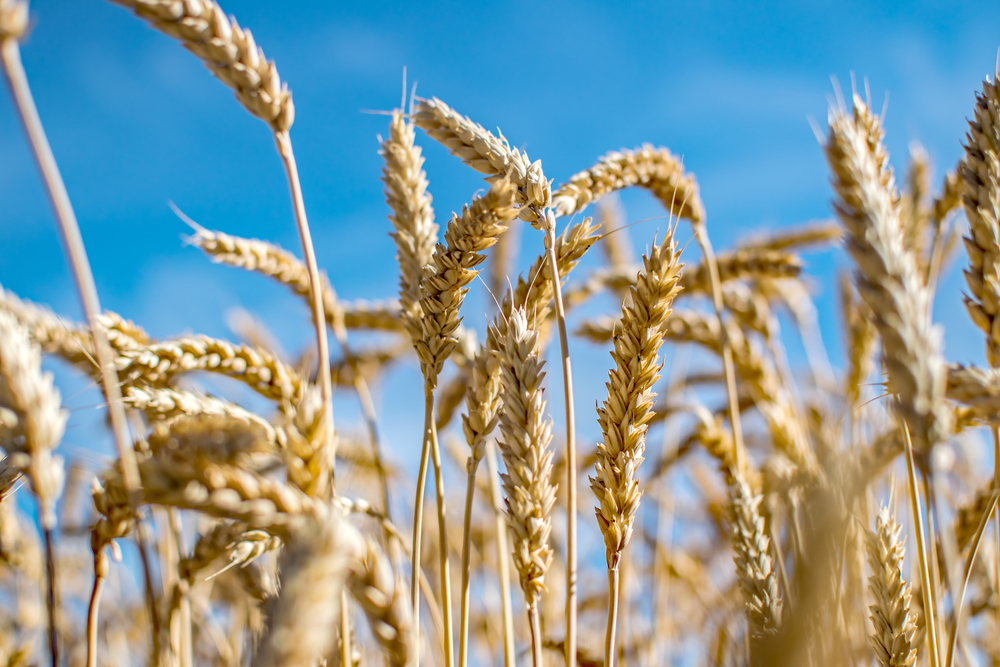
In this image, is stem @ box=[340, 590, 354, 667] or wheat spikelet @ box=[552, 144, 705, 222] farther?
wheat spikelet @ box=[552, 144, 705, 222]

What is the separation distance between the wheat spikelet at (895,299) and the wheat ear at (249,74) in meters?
0.80

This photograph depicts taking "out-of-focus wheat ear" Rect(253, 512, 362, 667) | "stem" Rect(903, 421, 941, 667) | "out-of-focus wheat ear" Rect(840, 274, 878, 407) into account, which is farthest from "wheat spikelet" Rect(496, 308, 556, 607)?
"out-of-focus wheat ear" Rect(840, 274, 878, 407)

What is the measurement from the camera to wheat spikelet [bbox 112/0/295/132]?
0.86m

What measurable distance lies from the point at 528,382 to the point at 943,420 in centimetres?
59

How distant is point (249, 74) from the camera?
0.93 meters

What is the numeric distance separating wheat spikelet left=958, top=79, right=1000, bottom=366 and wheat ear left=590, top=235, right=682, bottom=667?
501 millimetres

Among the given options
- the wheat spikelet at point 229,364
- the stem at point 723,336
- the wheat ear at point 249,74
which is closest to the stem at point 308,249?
the wheat ear at point 249,74

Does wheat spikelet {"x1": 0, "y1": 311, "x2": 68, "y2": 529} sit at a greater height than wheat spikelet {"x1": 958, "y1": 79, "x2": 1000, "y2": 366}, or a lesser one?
lesser

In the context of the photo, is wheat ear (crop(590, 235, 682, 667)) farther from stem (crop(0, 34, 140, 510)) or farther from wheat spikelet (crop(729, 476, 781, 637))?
stem (crop(0, 34, 140, 510))

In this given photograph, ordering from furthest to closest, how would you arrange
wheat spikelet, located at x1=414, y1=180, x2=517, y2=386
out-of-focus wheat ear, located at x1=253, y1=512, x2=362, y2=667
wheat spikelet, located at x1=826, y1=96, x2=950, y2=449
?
wheat spikelet, located at x1=414, y1=180, x2=517, y2=386
wheat spikelet, located at x1=826, y1=96, x2=950, y2=449
out-of-focus wheat ear, located at x1=253, y1=512, x2=362, y2=667

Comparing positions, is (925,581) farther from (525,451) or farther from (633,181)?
(633,181)

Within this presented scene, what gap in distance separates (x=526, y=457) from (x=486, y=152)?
61 centimetres

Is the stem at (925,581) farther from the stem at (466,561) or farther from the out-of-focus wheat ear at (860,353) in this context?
the out-of-focus wheat ear at (860,353)

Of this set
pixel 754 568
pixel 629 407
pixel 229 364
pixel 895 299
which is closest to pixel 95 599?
pixel 229 364
